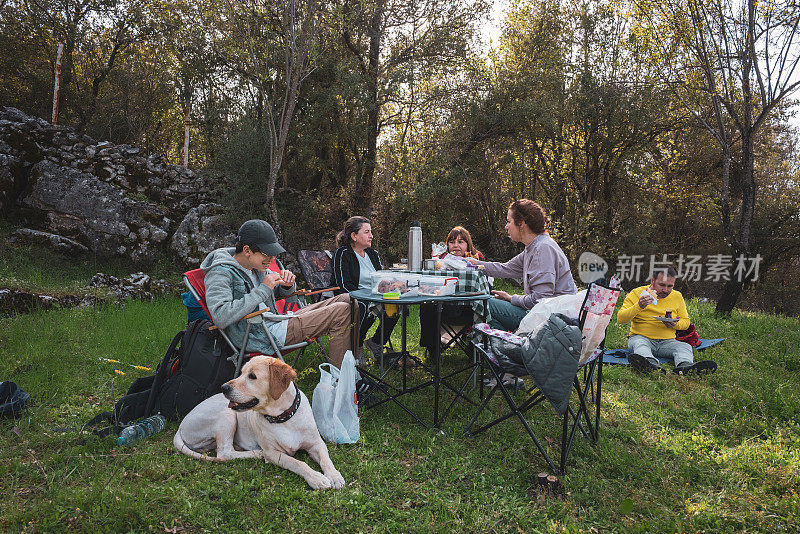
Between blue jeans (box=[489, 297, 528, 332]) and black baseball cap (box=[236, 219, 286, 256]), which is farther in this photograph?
blue jeans (box=[489, 297, 528, 332])

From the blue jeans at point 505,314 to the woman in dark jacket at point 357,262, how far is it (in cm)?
92

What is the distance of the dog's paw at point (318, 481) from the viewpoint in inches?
89.9

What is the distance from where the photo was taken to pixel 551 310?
2.67 metres

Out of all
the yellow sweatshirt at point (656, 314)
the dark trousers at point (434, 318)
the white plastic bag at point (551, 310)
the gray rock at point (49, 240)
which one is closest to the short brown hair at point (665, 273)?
the yellow sweatshirt at point (656, 314)

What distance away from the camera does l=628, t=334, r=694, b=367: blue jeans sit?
4.28 m

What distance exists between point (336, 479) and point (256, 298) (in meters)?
1.17

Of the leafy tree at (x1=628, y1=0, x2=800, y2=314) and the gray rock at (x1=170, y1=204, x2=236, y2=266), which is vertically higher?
the leafy tree at (x1=628, y1=0, x2=800, y2=314)

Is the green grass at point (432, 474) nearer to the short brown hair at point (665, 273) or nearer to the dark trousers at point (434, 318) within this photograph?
the dark trousers at point (434, 318)

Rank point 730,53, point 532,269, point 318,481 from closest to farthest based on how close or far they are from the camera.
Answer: point 318,481, point 532,269, point 730,53

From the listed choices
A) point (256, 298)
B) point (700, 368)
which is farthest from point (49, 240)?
point (700, 368)

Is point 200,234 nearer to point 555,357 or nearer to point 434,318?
point 434,318

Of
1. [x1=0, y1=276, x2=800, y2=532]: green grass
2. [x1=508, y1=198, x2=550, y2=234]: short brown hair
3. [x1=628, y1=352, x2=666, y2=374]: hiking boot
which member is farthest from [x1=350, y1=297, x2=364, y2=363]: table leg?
[x1=628, y1=352, x2=666, y2=374]: hiking boot

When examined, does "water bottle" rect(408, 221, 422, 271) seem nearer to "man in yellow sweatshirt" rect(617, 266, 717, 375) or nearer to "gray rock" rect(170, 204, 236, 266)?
"man in yellow sweatshirt" rect(617, 266, 717, 375)

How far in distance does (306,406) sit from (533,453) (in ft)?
4.55
